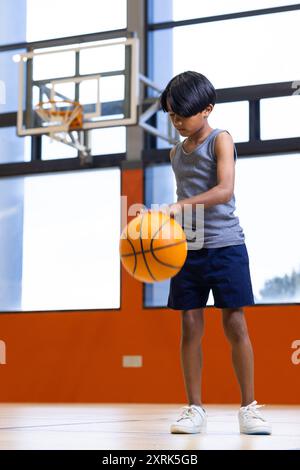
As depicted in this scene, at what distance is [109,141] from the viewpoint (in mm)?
7164

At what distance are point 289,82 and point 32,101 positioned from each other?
6.69ft

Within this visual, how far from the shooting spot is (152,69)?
23.5 ft

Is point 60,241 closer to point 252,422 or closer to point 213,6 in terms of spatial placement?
point 213,6

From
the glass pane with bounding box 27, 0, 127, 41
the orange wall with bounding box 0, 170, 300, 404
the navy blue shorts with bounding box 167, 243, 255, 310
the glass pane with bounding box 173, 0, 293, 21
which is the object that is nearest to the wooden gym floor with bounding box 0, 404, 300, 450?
the navy blue shorts with bounding box 167, 243, 255, 310

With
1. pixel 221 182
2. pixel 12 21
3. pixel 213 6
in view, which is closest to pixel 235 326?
pixel 221 182

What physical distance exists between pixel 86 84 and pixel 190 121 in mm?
4219

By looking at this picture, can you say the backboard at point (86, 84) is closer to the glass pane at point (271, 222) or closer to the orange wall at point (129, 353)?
the orange wall at point (129, 353)

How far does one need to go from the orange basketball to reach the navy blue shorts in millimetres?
177

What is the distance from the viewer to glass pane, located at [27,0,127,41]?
7293mm

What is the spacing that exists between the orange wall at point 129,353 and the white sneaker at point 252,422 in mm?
3467

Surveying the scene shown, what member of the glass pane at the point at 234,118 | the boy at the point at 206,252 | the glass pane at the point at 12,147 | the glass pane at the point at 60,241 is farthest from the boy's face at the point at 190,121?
the glass pane at the point at 12,147

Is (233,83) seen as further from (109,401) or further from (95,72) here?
(109,401)

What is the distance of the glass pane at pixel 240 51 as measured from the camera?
21.8ft
